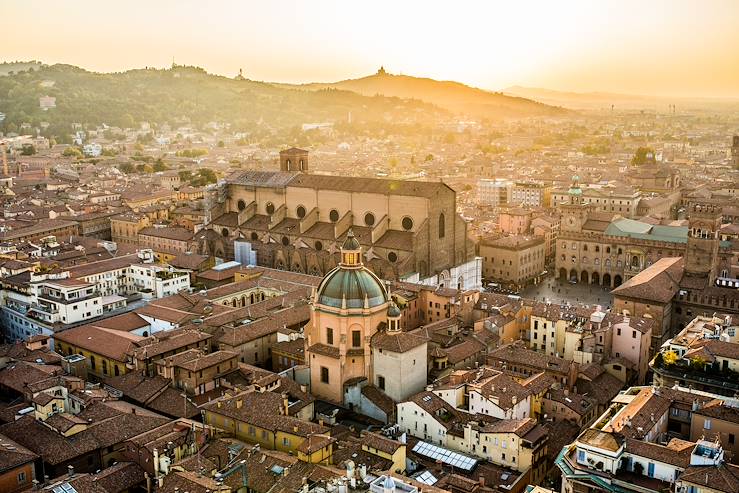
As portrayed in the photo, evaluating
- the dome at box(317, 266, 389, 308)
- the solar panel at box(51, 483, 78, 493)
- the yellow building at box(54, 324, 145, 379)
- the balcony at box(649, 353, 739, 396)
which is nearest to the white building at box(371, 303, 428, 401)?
the dome at box(317, 266, 389, 308)

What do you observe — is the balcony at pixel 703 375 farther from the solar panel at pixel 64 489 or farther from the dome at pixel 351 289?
the solar panel at pixel 64 489

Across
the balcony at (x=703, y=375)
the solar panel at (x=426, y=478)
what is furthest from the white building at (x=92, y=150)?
the solar panel at (x=426, y=478)

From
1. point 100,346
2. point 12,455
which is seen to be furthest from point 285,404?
point 100,346

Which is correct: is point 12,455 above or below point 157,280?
below

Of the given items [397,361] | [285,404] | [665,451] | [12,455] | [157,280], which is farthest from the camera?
[157,280]

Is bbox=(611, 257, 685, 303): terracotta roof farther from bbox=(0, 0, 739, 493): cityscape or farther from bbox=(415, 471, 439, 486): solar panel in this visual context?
bbox=(415, 471, 439, 486): solar panel

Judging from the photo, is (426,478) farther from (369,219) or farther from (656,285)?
(369,219)

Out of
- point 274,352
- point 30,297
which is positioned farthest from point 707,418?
point 30,297
